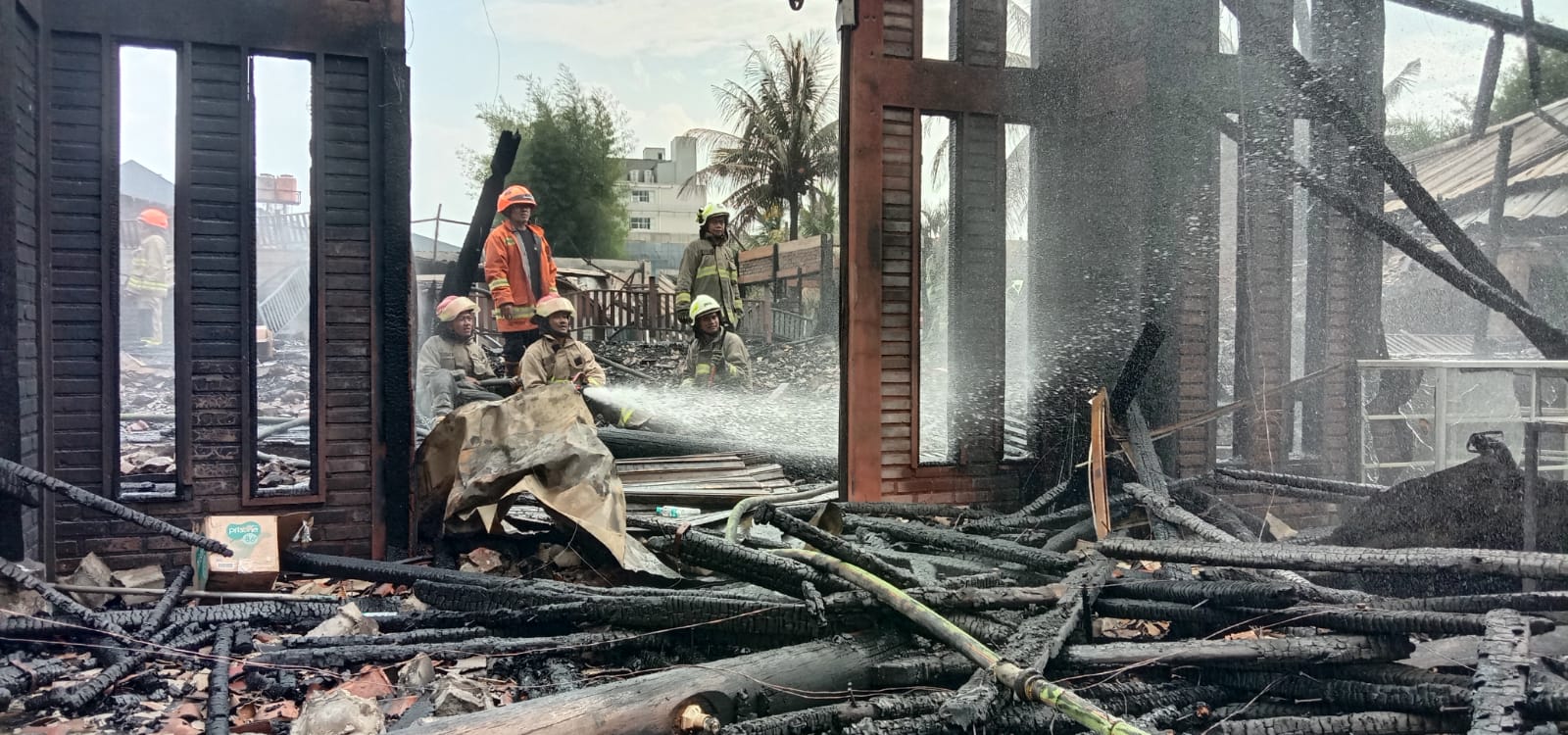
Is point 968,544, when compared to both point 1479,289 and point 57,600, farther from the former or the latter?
point 57,600

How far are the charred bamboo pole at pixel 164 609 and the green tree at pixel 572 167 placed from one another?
65.8ft

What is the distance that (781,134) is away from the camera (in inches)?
1118

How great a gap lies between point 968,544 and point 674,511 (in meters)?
2.06

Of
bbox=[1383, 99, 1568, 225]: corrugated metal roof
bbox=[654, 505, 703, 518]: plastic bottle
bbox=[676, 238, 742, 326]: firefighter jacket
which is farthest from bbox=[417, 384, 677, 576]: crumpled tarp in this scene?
bbox=[1383, 99, 1568, 225]: corrugated metal roof

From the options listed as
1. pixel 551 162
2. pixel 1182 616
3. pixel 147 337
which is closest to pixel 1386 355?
pixel 1182 616

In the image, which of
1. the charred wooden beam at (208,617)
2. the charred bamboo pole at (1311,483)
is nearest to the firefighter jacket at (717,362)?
the charred bamboo pole at (1311,483)

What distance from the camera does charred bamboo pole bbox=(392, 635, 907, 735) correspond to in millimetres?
2564

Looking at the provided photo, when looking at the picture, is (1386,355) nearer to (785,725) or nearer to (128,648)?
(785,725)

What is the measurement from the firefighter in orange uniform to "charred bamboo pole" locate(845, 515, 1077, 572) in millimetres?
5195

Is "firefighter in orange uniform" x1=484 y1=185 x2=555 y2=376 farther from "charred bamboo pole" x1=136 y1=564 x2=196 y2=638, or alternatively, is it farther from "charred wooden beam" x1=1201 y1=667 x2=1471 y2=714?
"charred wooden beam" x1=1201 y1=667 x2=1471 y2=714

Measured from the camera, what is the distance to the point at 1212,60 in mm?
6258

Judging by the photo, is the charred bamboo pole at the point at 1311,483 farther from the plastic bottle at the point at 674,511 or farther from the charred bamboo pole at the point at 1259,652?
the plastic bottle at the point at 674,511

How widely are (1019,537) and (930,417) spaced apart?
5.42m

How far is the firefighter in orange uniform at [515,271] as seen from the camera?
29.8 ft
